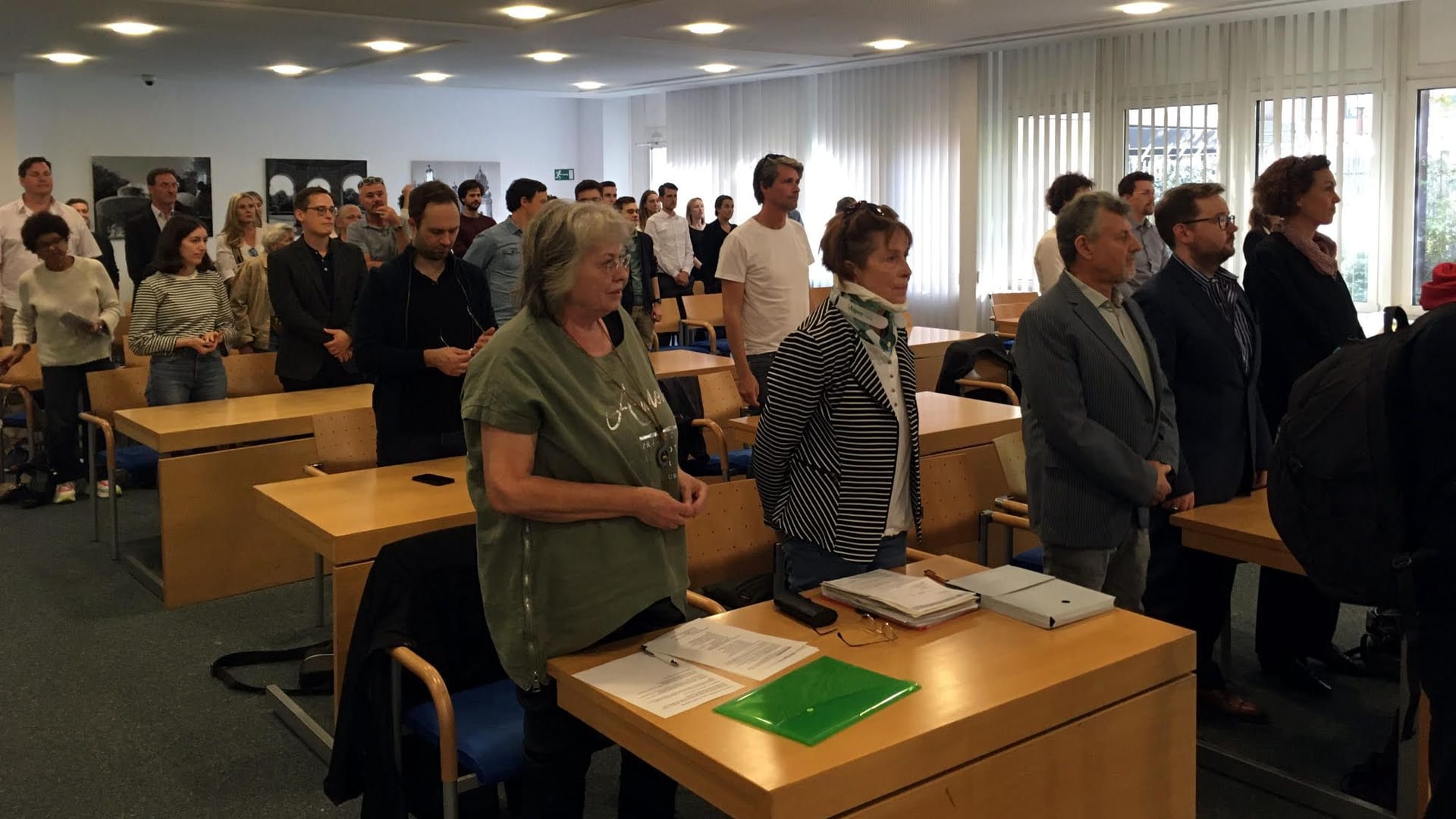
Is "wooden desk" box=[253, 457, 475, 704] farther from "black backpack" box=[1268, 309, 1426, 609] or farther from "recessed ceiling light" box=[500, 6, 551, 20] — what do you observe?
"recessed ceiling light" box=[500, 6, 551, 20]

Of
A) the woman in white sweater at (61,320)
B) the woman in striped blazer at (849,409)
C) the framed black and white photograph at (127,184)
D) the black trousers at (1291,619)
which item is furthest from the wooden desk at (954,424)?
the framed black and white photograph at (127,184)

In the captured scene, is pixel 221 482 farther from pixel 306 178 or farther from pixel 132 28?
pixel 306 178

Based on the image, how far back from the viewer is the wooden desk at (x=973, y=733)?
6.11 feet

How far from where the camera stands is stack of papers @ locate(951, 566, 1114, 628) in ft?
8.08

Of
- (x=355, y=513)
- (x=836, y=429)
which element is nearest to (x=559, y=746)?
(x=836, y=429)

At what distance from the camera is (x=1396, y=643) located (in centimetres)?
421

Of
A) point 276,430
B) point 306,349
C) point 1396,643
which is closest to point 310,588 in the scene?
point 276,430

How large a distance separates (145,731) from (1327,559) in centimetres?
348

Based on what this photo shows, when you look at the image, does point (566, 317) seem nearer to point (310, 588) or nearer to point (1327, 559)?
point (1327, 559)

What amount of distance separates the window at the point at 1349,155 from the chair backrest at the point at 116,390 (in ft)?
25.4

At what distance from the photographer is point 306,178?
1402 centimetres

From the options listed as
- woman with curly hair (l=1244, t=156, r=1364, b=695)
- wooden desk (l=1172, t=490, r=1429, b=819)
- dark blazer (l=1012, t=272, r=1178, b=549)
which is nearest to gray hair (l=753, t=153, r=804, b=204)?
woman with curly hair (l=1244, t=156, r=1364, b=695)

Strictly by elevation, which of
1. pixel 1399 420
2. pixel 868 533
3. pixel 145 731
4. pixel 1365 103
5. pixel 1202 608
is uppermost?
pixel 1365 103

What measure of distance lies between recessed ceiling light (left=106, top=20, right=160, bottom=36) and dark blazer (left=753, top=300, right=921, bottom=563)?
771 cm
